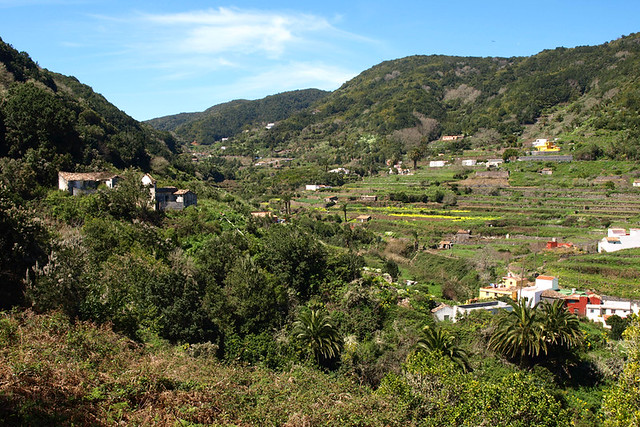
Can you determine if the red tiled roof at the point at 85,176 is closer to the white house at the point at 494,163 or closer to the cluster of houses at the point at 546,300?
the cluster of houses at the point at 546,300

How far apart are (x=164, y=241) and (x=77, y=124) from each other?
710 inches

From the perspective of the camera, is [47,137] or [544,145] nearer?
[47,137]

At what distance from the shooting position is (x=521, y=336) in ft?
62.9

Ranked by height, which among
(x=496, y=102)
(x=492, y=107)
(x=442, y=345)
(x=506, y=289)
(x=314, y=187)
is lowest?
(x=506, y=289)

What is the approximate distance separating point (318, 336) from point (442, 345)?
4.78 meters

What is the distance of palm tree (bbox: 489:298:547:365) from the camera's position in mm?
19078

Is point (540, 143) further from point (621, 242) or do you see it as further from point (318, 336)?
point (318, 336)

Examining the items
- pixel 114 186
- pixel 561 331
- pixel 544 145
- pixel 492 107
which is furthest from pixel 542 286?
pixel 492 107

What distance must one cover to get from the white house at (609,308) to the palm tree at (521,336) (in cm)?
1185

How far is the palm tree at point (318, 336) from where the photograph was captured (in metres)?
17.7

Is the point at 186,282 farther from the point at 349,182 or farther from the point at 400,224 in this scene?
the point at 349,182

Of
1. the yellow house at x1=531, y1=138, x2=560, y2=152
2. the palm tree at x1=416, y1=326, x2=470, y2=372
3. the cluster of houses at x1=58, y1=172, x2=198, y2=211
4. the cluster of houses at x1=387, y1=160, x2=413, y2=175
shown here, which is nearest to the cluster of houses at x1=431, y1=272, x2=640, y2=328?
the palm tree at x1=416, y1=326, x2=470, y2=372

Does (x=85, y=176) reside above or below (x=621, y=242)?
above

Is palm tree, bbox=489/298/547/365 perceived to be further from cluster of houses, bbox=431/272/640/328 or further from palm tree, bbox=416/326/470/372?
cluster of houses, bbox=431/272/640/328
